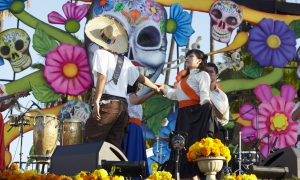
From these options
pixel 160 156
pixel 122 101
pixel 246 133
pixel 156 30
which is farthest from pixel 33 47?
pixel 122 101

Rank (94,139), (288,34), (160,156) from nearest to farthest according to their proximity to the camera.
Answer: (94,139), (160,156), (288,34)

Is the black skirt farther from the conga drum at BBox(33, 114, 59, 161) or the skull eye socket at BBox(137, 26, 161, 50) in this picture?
the skull eye socket at BBox(137, 26, 161, 50)

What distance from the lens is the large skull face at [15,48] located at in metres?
10.4

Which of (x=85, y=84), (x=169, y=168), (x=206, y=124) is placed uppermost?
(x=85, y=84)

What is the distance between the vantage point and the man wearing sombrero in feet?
20.0

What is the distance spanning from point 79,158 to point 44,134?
4.54 metres

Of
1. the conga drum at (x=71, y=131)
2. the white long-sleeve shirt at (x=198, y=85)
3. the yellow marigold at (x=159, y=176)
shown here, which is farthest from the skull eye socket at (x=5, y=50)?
the yellow marigold at (x=159, y=176)

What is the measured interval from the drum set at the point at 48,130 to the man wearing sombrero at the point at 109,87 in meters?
3.01

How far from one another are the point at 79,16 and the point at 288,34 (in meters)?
3.42

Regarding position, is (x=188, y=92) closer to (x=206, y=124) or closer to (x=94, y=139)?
(x=206, y=124)

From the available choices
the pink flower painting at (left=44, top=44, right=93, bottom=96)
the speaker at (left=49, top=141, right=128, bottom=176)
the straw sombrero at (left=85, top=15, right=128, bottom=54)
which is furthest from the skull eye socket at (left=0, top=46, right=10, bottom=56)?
the speaker at (left=49, top=141, right=128, bottom=176)

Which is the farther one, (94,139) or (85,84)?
(85,84)

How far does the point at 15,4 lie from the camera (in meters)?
10.6

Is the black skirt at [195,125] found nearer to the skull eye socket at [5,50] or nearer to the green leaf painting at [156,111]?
the green leaf painting at [156,111]
